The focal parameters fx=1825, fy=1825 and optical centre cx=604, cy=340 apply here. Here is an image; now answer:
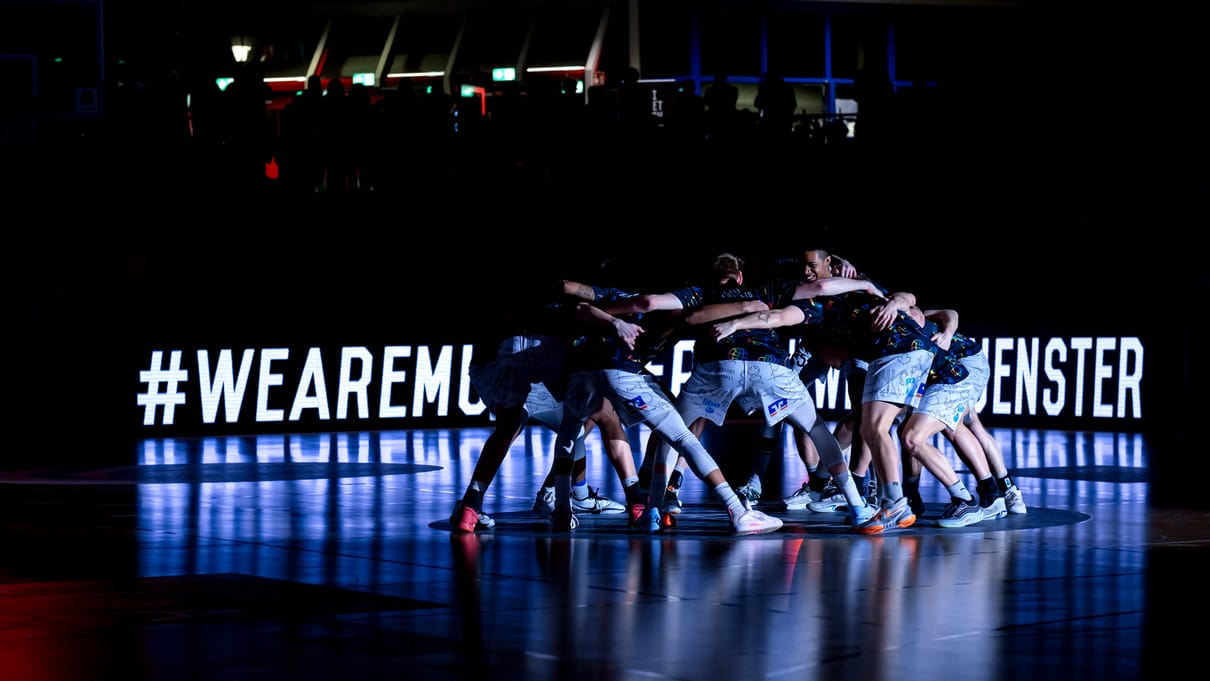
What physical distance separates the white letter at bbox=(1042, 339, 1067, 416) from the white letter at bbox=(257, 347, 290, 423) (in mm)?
9124

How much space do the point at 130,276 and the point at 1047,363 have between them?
1095 cm

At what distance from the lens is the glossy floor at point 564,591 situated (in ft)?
22.9

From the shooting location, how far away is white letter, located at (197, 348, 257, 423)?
20.7m

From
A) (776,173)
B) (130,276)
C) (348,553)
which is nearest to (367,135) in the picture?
(130,276)

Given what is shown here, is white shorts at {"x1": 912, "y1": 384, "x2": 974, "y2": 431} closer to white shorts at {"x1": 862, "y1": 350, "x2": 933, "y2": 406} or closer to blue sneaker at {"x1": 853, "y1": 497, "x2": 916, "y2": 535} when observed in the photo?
white shorts at {"x1": 862, "y1": 350, "x2": 933, "y2": 406}

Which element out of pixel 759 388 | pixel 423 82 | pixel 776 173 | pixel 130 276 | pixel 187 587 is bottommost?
pixel 187 587

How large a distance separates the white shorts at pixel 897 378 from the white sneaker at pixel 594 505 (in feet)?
7.34

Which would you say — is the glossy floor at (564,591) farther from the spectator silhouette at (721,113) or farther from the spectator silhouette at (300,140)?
the spectator silhouette at (721,113)

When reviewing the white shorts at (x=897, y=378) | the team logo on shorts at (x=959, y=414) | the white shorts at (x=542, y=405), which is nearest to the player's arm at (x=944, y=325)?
the team logo on shorts at (x=959, y=414)

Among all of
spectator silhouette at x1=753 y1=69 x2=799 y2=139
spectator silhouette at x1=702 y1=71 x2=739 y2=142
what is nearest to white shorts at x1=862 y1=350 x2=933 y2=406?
spectator silhouette at x1=702 y1=71 x2=739 y2=142

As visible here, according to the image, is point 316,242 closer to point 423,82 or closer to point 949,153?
point 949,153

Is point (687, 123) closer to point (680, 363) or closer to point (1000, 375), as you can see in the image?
point (680, 363)

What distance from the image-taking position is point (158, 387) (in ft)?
67.1

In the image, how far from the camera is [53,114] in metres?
22.5
